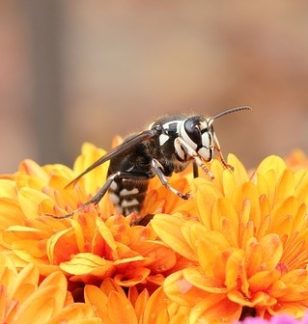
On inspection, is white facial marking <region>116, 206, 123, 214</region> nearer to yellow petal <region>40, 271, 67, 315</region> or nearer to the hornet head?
the hornet head

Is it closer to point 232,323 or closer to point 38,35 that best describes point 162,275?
point 232,323

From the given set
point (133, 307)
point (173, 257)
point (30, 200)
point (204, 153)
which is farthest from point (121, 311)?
point (204, 153)

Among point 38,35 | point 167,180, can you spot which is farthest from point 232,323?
point 38,35

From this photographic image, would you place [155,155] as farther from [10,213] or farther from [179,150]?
[10,213]

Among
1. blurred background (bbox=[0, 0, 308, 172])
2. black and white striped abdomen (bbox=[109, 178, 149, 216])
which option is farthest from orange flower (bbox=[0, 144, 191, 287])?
blurred background (bbox=[0, 0, 308, 172])

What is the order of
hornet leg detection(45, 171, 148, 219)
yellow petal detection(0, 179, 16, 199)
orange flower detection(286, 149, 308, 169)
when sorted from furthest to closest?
orange flower detection(286, 149, 308, 169) → yellow petal detection(0, 179, 16, 199) → hornet leg detection(45, 171, 148, 219)

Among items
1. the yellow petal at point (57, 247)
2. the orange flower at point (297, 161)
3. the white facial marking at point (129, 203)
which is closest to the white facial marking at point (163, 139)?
the white facial marking at point (129, 203)

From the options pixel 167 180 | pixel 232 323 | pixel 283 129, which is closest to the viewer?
pixel 232 323

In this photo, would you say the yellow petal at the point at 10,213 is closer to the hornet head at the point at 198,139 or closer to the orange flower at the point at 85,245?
the orange flower at the point at 85,245
